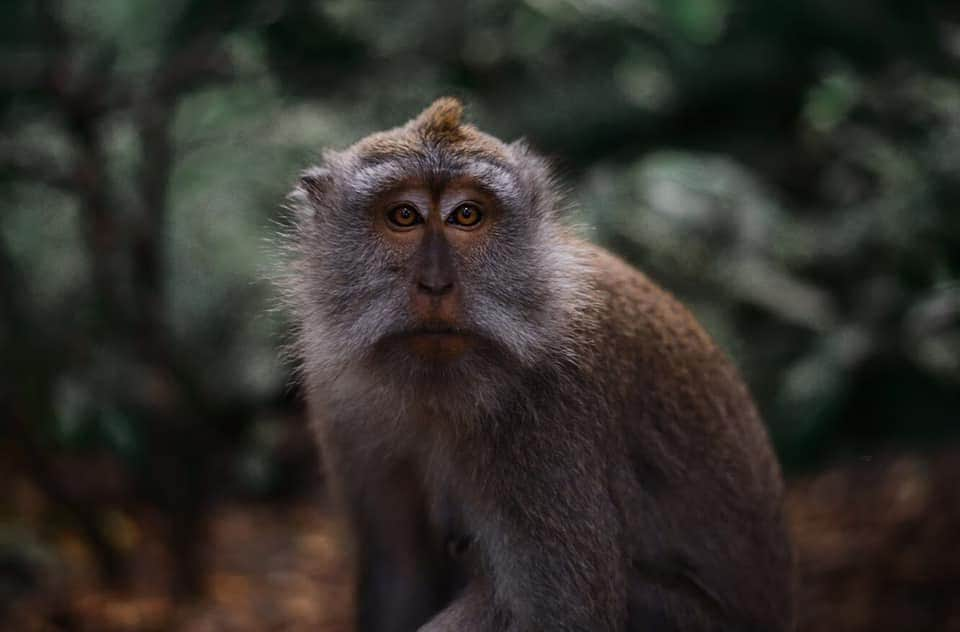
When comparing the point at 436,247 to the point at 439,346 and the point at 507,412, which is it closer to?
the point at 439,346

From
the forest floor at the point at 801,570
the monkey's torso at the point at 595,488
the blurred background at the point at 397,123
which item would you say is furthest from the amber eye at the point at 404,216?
the forest floor at the point at 801,570

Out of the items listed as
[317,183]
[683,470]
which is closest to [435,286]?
[317,183]

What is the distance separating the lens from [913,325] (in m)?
5.80

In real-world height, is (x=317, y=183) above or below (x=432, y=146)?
below

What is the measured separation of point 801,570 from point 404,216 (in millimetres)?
4334

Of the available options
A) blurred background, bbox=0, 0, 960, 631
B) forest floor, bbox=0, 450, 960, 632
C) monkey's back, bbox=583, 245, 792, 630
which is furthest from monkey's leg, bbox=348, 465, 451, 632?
forest floor, bbox=0, 450, 960, 632

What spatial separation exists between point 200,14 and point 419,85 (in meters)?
1.28

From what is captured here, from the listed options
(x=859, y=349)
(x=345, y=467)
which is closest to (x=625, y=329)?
(x=345, y=467)

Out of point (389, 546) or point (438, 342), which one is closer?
point (438, 342)

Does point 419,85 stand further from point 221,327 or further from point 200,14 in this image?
point 221,327

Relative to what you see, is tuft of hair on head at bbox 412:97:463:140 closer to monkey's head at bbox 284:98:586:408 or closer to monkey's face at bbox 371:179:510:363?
monkey's head at bbox 284:98:586:408

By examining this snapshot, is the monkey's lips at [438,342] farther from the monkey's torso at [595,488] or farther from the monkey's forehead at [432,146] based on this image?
A: the monkey's forehead at [432,146]

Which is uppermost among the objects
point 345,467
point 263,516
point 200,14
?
point 200,14

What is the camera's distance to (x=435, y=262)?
3.41m
